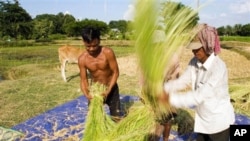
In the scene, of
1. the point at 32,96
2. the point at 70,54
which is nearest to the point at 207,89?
the point at 32,96

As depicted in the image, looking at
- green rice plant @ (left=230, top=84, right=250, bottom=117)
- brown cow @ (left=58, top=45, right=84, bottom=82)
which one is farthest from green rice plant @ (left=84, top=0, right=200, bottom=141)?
brown cow @ (left=58, top=45, right=84, bottom=82)

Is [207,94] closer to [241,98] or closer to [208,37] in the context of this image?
[208,37]

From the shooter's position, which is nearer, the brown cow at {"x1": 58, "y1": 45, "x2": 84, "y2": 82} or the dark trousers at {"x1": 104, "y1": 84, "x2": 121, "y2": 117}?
the dark trousers at {"x1": 104, "y1": 84, "x2": 121, "y2": 117}

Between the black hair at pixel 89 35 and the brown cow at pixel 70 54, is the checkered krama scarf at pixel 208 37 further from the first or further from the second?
the brown cow at pixel 70 54

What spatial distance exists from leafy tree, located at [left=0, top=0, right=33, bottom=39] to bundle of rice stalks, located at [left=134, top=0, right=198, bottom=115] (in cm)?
4429

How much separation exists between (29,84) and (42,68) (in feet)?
18.2

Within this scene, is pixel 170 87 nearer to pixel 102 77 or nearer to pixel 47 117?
pixel 102 77

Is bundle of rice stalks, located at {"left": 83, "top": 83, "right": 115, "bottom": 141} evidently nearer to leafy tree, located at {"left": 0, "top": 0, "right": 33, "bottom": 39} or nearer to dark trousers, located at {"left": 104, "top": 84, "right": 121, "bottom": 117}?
dark trousers, located at {"left": 104, "top": 84, "right": 121, "bottom": 117}

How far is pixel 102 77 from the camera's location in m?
4.18

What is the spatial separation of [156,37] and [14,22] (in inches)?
1817

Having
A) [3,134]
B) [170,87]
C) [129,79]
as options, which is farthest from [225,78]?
[129,79]

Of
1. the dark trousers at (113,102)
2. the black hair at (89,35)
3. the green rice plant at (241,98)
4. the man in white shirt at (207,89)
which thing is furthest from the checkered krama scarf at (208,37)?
the green rice plant at (241,98)

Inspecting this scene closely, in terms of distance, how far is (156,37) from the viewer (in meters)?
1.82

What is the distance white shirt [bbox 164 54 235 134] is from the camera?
7.43 ft
